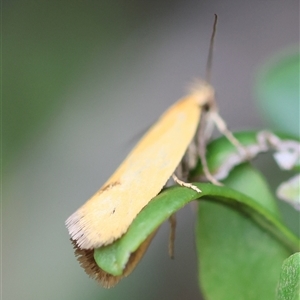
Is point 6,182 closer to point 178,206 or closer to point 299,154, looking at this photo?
point 299,154

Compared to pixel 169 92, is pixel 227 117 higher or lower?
lower

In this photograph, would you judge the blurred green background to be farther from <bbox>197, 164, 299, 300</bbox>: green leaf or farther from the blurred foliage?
<bbox>197, 164, 299, 300</bbox>: green leaf

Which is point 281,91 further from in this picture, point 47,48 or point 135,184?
point 47,48

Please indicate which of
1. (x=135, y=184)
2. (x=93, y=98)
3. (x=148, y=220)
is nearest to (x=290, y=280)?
(x=148, y=220)

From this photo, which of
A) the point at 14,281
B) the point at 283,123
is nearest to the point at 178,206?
the point at 283,123

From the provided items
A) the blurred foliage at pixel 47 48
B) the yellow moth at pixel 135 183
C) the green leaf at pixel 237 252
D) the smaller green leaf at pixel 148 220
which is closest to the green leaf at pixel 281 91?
the yellow moth at pixel 135 183

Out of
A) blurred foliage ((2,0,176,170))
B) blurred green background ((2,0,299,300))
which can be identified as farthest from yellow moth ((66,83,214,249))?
blurred foliage ((2,0,176,170))
